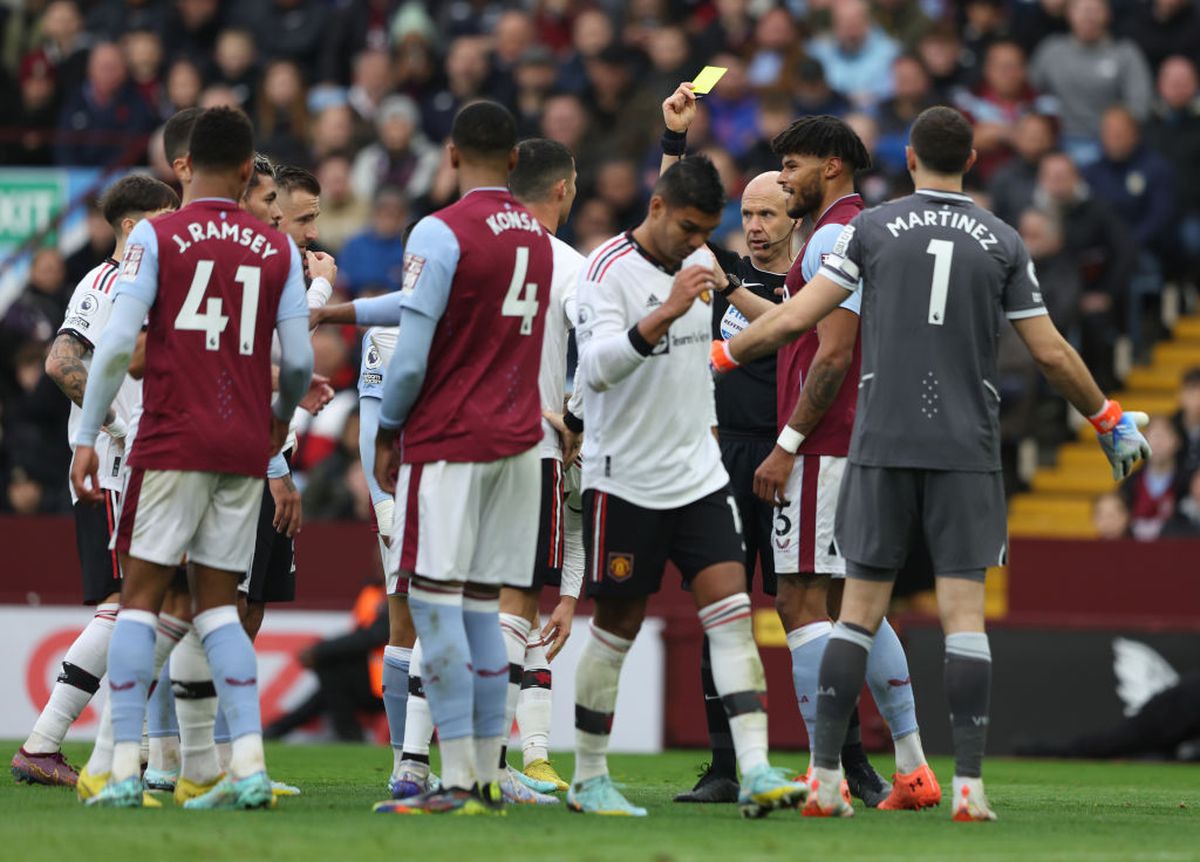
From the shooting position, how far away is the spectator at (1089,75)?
19.2 meters

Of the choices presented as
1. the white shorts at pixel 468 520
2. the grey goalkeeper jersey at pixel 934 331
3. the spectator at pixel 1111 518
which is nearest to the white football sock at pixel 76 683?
the white shorts at pixel 468 520

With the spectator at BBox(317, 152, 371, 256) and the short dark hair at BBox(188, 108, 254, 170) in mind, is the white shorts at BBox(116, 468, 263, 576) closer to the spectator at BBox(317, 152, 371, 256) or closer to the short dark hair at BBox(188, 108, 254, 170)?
the short dark hair at BBox(188, 108, 254, 170)

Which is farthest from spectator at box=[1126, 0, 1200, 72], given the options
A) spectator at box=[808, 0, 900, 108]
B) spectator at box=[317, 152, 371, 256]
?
spectator at box=[317, 152, 371, 256]

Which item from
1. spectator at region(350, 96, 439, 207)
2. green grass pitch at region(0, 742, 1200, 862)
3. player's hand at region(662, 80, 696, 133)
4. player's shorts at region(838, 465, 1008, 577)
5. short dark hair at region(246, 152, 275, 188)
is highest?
spectator at region(350, 96, 439, 207)

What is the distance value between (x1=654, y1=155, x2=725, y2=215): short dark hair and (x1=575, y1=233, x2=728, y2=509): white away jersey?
290mm

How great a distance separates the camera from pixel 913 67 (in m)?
18.8

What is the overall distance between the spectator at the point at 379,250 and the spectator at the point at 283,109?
6.18 feet

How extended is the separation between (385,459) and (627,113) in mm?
12551

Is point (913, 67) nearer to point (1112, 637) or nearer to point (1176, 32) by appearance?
point (1176, 32)

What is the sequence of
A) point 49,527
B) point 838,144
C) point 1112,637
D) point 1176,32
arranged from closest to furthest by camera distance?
1. point 838,144
2. point 1112,637
3. point 49,527
4. point 1176,32

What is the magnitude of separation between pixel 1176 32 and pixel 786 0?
419 cm

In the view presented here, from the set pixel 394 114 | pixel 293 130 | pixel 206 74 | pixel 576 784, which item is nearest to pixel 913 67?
pixel 394 114

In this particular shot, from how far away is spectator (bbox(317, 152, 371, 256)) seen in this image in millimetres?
21000

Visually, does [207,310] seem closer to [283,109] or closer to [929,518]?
[929,518]
